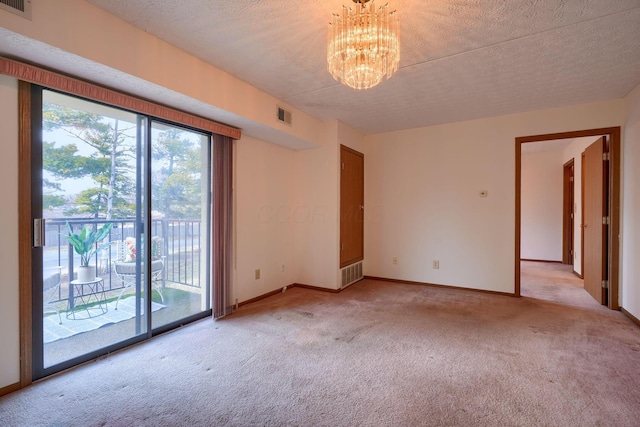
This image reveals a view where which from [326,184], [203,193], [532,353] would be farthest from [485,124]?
[203,193]

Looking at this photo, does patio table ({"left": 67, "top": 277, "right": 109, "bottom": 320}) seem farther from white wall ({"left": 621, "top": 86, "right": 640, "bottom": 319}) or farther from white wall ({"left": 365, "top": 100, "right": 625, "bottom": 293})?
white wall ({"left": 621, "top": 86, "right": 640, "bottom": 319})

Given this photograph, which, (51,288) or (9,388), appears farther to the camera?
(51,288)

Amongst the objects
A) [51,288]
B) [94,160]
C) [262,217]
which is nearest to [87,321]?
[51,288]

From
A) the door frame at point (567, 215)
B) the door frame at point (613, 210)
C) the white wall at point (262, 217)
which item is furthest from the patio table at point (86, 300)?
the door frame at point (567, 215)

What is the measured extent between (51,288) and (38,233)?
0.50m

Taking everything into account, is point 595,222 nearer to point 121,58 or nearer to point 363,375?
point 363,375

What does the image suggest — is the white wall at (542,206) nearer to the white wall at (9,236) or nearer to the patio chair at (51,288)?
the patio chair at (51,288)

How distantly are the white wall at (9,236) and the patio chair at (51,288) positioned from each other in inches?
7.4

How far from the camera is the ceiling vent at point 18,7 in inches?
60.9

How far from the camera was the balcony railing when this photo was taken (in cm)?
221

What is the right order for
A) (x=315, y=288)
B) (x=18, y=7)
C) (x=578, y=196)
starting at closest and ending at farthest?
(x=18, y=7) < (x=315, y=288) < (x=578, y=196)

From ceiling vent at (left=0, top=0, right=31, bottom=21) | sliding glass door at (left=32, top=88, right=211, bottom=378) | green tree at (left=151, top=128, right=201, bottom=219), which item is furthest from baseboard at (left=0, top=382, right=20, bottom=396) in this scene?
ceiling vent at (left=0, top=0, right=31, bottom=21)

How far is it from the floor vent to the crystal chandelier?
3.09m

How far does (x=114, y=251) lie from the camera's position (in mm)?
2609
